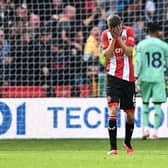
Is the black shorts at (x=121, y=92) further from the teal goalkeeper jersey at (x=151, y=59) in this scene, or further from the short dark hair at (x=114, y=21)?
the teal goalkeeper jersey at (x=151, y=59)

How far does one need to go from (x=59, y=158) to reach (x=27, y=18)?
886cm

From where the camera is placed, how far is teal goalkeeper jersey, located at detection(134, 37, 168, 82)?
47.0 feet

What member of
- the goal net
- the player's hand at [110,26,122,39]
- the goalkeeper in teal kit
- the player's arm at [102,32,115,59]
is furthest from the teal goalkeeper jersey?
the player's hand at [110,26,122,39]

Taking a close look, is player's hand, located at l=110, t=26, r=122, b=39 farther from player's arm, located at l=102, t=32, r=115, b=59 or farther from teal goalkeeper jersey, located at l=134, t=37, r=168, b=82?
teal goalkeeper jersey, located at l=134, t=37, r=168, b=82

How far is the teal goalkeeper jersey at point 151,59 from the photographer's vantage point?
1431 cm

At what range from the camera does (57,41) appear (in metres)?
17.4

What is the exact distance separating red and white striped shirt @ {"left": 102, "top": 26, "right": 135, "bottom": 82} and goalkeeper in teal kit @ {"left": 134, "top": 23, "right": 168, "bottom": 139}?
3.74 m

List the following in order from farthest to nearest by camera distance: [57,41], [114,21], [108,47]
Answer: [57,41]
[108,47]
[114,21]

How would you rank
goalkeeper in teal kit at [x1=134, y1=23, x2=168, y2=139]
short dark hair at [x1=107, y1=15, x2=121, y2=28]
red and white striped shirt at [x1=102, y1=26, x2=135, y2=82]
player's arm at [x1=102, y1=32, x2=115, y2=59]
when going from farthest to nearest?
1. goalkeeper in teal kit at [x1=134, y1=23, x2=168, y2=139]
2. red and white striped shirt at [x1=102, y1=26, x2=135, y2=82]
3. player's arm at [x1=102, y1=32, x2=115, y2=59]
4. short dark hair at [x1=107, y1=15, x2=121, y2=28]

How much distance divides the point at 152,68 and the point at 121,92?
3.95 m

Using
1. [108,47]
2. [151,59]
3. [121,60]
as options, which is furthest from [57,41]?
[108,47]

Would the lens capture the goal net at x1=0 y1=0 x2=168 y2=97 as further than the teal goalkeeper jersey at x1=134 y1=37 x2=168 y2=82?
Yes

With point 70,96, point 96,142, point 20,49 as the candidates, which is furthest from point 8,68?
point 96,142

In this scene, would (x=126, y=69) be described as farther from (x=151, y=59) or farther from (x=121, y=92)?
(x=151, y=59)
